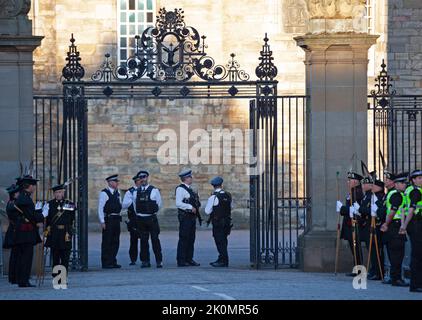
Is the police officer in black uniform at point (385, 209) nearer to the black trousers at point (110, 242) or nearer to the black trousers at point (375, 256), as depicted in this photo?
the black trousers at point (375, 256)

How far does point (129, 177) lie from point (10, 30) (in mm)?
11898

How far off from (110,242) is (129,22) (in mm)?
11159

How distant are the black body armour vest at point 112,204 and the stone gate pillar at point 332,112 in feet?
11.3

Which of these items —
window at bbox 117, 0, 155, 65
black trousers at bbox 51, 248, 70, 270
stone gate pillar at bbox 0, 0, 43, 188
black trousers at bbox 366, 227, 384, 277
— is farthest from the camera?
window at bbox 117, 0, 155, 65

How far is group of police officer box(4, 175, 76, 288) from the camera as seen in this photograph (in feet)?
68.9

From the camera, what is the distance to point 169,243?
31.0 meters

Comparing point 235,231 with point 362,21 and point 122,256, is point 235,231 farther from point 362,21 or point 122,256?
point 362,21

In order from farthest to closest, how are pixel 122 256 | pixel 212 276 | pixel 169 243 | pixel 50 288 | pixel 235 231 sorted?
pixel 235 231, pixel 169 243, pixel 122 256, pixel 212 276, pixel 50 288

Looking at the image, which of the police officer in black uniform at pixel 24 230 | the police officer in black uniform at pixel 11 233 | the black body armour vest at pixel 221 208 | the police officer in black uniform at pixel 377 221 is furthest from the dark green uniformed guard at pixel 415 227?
the black body armour vest at pixel 221 208

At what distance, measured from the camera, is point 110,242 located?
24.9 m

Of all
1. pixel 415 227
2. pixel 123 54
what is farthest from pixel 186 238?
pixel 123 54

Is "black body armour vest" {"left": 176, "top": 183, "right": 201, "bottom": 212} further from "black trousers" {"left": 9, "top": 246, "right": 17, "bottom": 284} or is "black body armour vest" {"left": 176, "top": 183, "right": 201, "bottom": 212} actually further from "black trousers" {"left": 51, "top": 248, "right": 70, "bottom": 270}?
"black trousers" {"left": 9, "top": 246, "right": 17, "bottom": 284}

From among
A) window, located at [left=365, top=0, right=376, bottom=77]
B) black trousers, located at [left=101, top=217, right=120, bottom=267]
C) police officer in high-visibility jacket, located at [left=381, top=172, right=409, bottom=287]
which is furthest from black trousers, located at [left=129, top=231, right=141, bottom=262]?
window, located at [left=365, top=0, right=376, bottom=77]

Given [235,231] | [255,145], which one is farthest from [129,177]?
[255,145]
